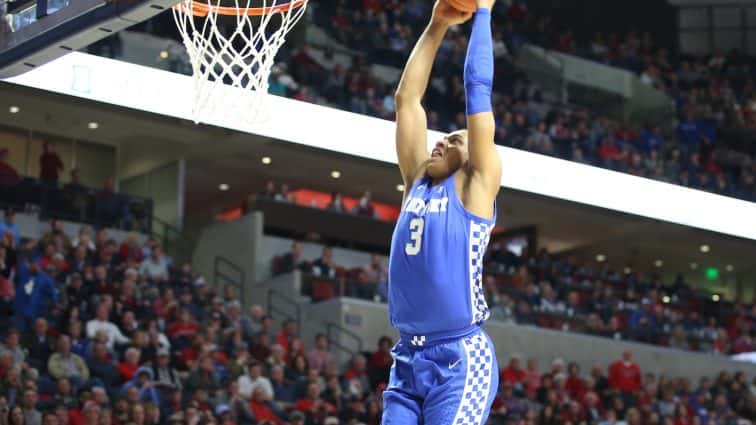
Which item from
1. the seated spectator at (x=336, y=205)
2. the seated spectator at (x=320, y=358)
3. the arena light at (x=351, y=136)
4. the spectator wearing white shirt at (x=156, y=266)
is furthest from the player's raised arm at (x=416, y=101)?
the seated spectator at (x=336, y=205)

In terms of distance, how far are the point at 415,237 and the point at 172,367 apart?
974cm

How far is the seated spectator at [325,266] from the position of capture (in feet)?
65.6

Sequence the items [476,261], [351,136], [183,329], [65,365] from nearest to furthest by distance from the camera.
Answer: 1. [476,261]
2. [351,136]
3. [65,365]
4. [183,329]

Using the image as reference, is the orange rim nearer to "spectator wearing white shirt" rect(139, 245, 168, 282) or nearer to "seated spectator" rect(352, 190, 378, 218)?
"spectator wearing white shirt" rect(139, 245, 168, 282)

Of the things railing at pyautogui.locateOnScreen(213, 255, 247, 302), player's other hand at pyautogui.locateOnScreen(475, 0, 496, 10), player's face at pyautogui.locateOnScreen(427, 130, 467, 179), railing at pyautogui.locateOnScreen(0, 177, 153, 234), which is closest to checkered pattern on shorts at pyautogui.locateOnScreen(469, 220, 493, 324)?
player's face at pyautogui.locateOnScreen(427, 130, 467, 179)

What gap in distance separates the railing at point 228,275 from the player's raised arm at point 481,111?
1508 centimetres

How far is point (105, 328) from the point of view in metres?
14.4

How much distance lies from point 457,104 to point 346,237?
283cm

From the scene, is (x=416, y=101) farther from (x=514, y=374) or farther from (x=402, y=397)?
(x=514, y=374)

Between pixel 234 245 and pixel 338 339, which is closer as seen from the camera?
pixel 338 339

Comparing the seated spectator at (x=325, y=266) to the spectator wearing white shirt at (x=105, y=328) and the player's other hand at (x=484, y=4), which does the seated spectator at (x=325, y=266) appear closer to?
A: the spectator wearing white shirt at (x=105, y=328)

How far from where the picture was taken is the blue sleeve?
517 centimetres

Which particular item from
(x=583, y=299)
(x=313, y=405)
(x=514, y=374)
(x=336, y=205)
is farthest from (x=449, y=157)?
(x=583, y=299)

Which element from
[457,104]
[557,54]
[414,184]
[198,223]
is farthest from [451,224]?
[557,54]
